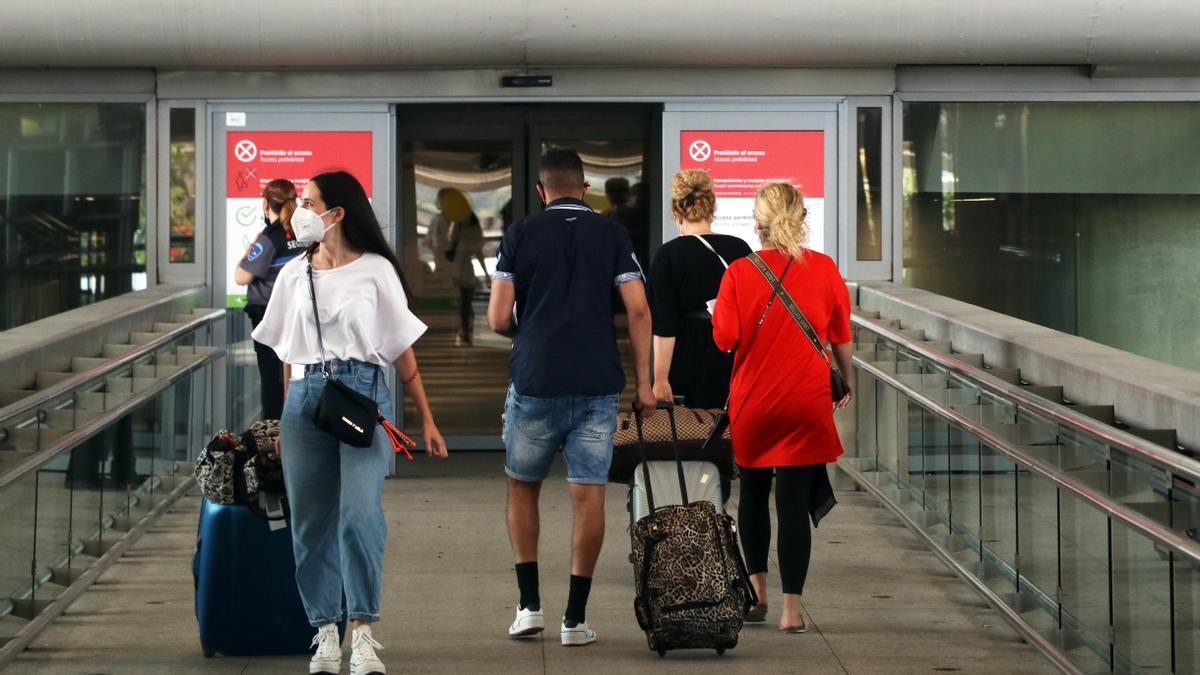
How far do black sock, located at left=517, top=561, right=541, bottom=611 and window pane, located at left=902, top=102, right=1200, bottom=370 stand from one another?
5171 millimetres

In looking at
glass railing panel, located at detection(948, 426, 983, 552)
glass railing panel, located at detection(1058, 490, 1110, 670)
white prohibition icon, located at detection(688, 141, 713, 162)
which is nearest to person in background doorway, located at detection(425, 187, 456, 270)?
white prohibition icon, located at detection(688, 141, 713, 162)

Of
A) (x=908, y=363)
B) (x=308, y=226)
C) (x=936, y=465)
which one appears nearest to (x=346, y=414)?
(x=308, y=226)

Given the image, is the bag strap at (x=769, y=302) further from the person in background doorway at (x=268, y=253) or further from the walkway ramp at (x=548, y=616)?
the person in background doorway at (x=268, y=253)

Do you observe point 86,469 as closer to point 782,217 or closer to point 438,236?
point 782,217

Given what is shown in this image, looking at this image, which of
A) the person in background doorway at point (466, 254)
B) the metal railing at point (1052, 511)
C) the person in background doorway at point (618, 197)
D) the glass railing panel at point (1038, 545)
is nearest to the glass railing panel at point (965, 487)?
the metal railing at point (1052, 511)

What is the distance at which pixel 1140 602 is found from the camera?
14.8 feet

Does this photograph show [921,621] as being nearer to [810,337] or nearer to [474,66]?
[810,337]

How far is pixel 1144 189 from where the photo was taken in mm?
10195

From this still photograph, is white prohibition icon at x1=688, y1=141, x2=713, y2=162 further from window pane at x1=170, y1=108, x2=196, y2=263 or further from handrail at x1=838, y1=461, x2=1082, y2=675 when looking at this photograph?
window pane at x1=170, y1=108, x2=196, y2=263

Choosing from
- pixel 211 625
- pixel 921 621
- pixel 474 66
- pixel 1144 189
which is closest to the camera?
pixel 211 625

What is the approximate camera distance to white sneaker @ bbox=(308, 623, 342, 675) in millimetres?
5016

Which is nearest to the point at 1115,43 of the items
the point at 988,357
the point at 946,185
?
the point at 946,185

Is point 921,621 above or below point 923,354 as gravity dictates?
below

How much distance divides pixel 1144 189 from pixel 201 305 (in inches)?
233
